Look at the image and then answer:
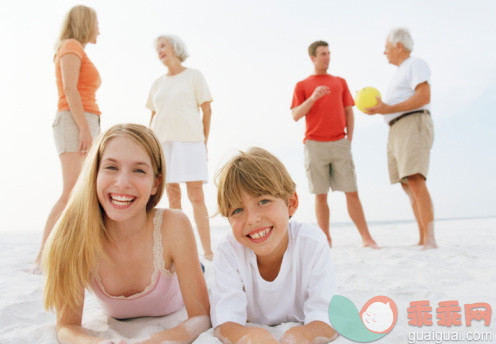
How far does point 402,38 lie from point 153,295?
392 centimetres

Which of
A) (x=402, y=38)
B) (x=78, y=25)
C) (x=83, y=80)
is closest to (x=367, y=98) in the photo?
(x=402, y=38)

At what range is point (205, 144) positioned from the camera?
4141 mm

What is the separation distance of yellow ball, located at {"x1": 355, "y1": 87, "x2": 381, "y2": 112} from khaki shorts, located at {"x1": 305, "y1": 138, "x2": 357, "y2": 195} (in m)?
0.57

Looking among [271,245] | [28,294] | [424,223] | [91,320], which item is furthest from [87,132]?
[424,223]

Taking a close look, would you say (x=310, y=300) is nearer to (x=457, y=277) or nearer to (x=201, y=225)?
(x=457, y=277)

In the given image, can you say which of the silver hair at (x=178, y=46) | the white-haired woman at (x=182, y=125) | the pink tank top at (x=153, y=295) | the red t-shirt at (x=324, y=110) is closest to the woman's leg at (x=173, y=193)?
the white-haired woman at (x=182, y=125)

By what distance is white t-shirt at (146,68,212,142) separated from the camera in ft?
12.6

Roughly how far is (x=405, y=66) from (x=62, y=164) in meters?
3.64

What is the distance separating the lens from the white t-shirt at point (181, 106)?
385cm

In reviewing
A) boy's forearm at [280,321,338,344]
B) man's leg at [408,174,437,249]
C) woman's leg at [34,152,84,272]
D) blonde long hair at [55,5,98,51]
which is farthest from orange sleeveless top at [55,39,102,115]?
man's leg at [408,174,437,249]

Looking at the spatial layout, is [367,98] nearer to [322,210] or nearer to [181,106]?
[322,210]

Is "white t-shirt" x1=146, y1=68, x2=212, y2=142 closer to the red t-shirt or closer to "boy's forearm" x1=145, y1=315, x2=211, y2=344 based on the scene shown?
the red t-shirt

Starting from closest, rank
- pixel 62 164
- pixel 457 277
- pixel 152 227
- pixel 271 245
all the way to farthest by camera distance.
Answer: pixel 271 245
pixel 152 227
pixel 457 277
pixel 62 164

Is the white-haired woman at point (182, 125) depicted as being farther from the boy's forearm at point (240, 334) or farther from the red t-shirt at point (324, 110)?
the boy's forearm at point (240, 334)
